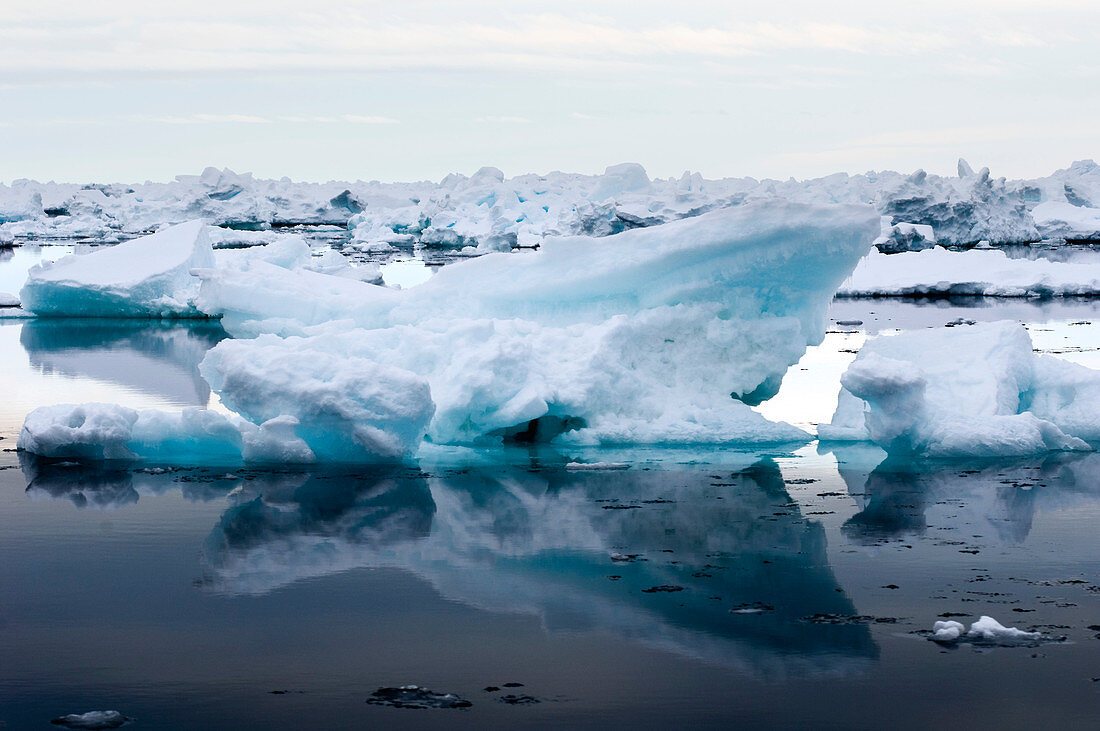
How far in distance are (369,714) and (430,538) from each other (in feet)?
7.51

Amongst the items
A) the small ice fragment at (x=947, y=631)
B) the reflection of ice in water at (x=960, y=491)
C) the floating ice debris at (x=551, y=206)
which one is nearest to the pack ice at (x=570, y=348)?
the reflection of ice in water at (x=960, y=491)

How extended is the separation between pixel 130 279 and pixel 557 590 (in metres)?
13.7

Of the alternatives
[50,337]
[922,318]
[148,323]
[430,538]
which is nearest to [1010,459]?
[430,538]

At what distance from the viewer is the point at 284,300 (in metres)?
11.0

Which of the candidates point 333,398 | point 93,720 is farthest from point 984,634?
point 333,398

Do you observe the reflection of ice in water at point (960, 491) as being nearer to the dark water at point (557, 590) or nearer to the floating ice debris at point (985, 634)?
the dark water at point (557, 590)

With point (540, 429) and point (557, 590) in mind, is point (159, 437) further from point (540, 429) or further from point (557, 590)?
point (557, 590)

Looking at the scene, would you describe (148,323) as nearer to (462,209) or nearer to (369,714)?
(369,714)

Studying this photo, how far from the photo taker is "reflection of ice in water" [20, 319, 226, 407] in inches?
464

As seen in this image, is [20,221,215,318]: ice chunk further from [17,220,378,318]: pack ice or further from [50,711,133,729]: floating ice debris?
[50,711,133,729]: floating ice debris

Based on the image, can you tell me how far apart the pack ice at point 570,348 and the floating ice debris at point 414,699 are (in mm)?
3594

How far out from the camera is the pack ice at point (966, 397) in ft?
26.2

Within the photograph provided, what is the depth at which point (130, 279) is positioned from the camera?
17.5 meters

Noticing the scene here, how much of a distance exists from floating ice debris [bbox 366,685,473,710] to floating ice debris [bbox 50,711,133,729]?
0.73 metres
